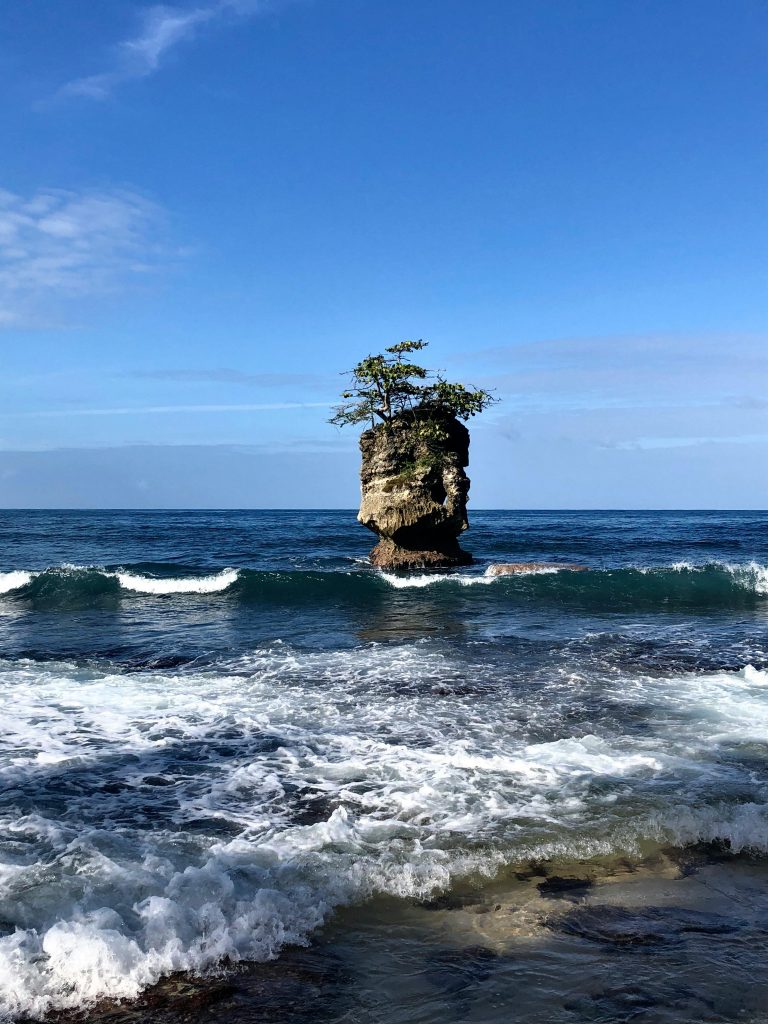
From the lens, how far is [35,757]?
809 cm

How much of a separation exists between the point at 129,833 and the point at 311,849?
169cm

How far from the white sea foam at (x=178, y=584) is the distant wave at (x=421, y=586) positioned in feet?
0.11

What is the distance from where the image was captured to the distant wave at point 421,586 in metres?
20.8

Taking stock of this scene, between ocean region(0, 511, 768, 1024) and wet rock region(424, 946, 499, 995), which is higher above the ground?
wet rock region(424, 946, 499, 995)

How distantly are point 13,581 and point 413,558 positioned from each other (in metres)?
14.1

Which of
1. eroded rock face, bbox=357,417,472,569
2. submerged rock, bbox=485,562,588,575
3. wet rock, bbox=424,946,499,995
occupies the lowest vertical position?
wet rock, bbox=424,946,499,995

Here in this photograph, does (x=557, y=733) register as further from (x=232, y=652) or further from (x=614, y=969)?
(x=232, y=652)

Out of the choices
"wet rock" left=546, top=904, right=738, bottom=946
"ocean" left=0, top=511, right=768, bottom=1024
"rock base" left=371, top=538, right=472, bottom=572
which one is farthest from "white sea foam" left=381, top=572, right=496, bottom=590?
"wet rock" left=546, top=904, right=738, bottom=946

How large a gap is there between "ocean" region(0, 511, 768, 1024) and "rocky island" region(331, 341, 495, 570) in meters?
10.2

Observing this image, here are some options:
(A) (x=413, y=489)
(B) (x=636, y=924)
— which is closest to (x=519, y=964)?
(B) (x=636, y=924)

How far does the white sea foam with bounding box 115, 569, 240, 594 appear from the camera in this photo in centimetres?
2319

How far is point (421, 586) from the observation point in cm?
2291

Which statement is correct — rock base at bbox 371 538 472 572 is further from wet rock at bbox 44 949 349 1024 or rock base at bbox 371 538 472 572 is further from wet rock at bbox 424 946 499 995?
wet rock at bbox 44 949 349 1024

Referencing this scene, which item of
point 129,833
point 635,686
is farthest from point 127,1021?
point 635,686
